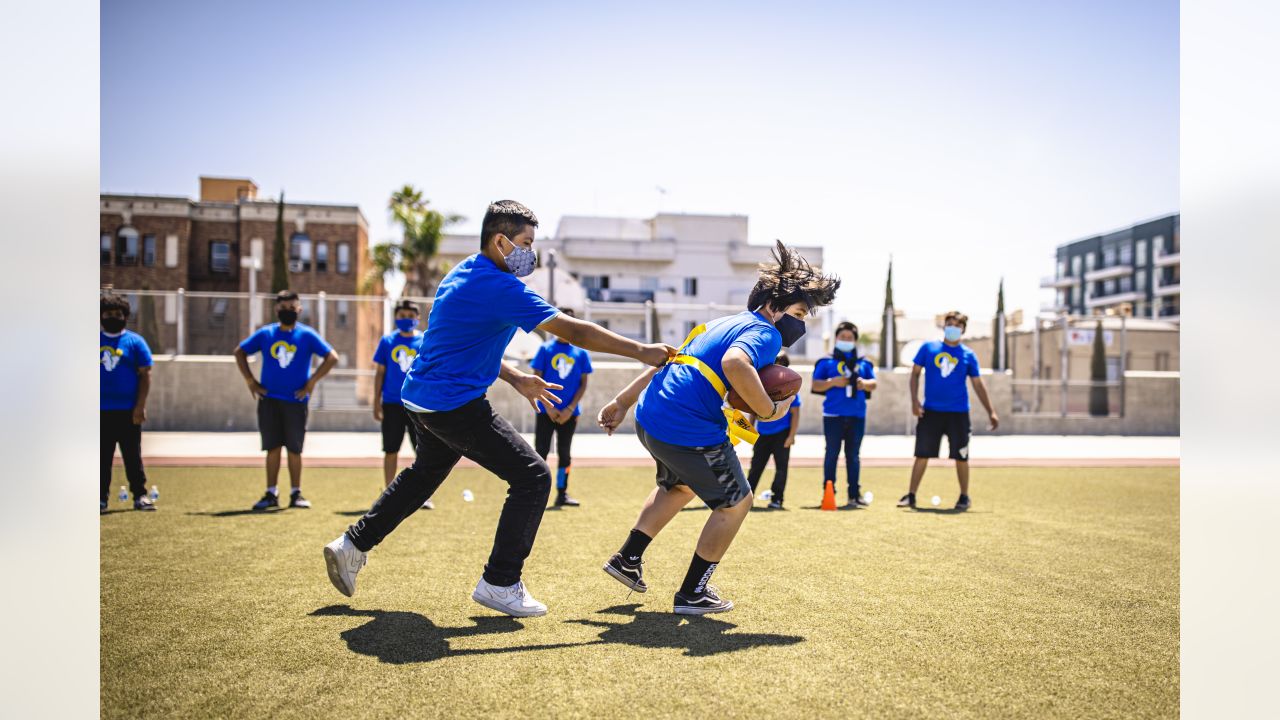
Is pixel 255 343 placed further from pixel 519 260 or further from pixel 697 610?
pixel 697 610

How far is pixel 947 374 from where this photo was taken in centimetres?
969

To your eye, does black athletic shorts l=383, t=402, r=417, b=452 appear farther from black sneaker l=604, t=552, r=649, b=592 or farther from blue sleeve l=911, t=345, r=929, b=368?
blue sleeve l=911, t=345, r=929, b=368

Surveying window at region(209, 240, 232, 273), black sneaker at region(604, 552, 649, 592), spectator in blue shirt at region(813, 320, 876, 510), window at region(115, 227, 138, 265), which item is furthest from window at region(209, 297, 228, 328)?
window at region(115, 227, 138, 265)

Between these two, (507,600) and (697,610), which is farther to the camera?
(697,610)

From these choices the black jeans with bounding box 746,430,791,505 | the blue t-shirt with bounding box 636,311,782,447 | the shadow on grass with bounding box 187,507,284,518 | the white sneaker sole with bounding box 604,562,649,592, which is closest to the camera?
the blue t-shirt with bounding box 636,311,782,447

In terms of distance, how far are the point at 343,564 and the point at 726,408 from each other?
2304 mm

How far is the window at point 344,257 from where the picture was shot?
49.1 meters

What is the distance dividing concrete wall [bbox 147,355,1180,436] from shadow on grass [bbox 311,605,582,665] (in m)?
15.9

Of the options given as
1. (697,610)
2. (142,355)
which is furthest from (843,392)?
(142,355)

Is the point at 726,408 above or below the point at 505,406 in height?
above

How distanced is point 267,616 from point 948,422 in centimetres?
742

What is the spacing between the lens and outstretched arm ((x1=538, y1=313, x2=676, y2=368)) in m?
4.45
